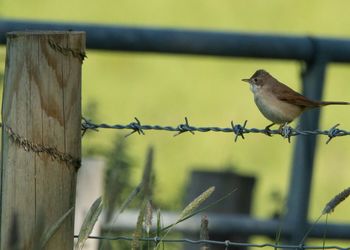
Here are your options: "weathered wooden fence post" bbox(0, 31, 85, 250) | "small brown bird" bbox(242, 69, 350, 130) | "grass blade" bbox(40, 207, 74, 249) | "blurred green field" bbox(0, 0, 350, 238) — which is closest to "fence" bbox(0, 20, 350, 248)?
"small brown bird" bbox(242, 69, 350, 130)

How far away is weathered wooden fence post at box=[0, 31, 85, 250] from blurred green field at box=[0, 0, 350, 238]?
6.63 metres

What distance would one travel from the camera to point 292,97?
18.7 feet

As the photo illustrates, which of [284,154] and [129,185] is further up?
[284,154]

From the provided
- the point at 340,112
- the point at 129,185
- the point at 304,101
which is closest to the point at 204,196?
the point at 304,101

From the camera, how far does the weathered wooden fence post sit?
4043 mm

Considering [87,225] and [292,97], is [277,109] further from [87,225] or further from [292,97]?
[87,225]

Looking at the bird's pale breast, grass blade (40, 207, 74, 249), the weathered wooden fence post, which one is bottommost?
grass blade (40, 207, 74, 249)

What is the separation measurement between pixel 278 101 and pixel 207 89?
9.41 metres

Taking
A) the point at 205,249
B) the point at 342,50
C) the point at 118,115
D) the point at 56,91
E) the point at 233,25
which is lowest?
the point at 205,249

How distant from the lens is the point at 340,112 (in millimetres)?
14547

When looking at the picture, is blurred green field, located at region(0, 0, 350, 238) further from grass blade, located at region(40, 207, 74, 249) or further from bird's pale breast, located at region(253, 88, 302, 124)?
grass blade, located at region(40, 207, 74, 249)

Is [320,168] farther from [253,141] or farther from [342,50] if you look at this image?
[342,50]

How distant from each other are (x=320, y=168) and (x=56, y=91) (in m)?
9.86

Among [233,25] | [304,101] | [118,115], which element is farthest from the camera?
[233,25]
